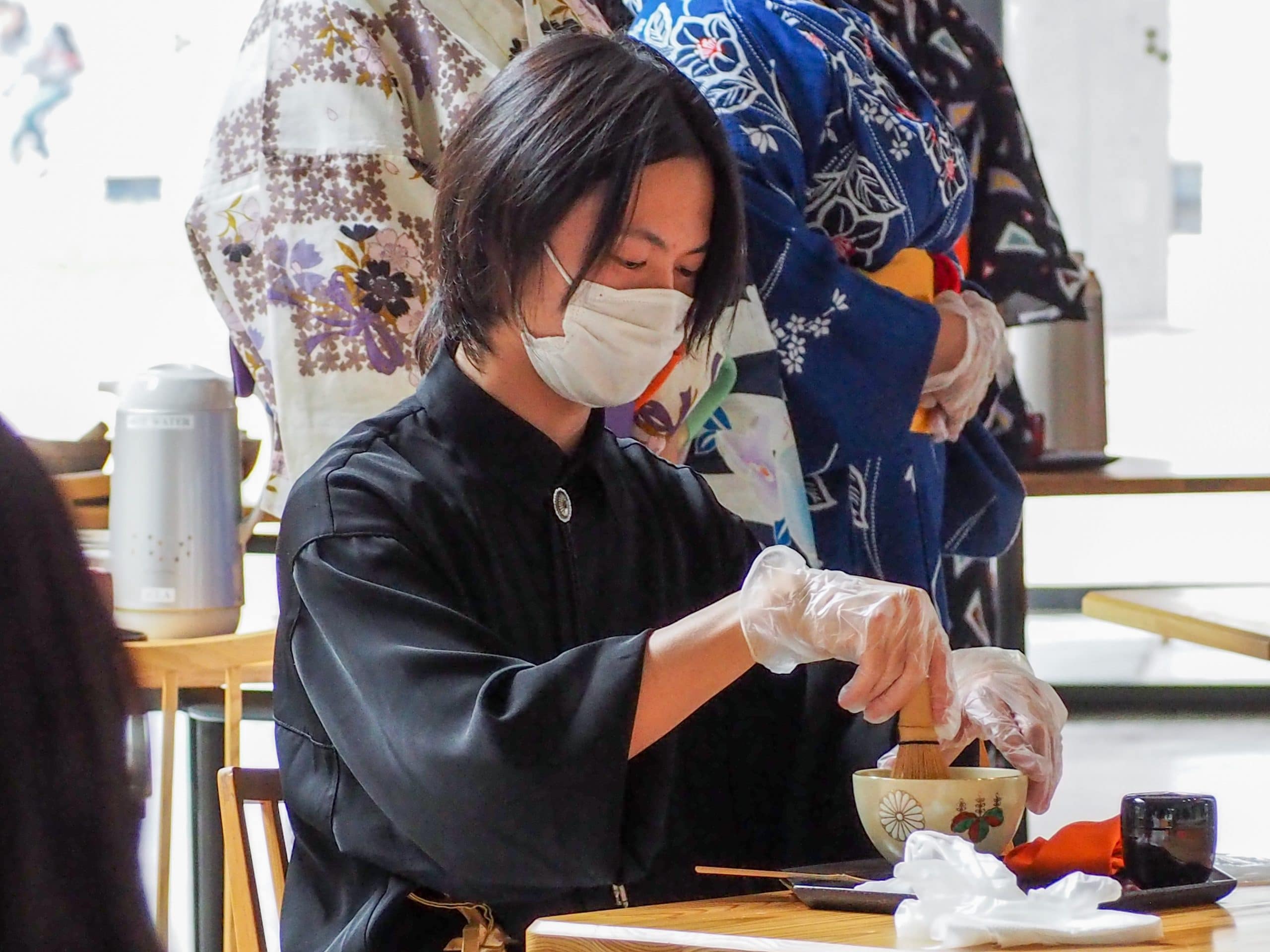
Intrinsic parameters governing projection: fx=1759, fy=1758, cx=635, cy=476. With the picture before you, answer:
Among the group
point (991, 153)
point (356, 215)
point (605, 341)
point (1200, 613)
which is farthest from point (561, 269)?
point (1200, 613)

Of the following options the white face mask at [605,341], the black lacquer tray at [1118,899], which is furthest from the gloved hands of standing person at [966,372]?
the black lacquer tray at [1118,899]

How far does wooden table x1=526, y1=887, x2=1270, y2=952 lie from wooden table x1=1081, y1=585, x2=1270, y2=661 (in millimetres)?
2324

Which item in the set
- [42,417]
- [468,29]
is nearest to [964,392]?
[468,29]

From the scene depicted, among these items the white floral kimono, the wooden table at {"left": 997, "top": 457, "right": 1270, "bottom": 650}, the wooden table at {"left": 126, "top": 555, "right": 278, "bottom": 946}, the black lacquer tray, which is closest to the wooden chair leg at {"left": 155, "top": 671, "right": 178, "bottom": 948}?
the wooden table at {"left": 126, "top": 555, "right": 278, "bottom": 946}

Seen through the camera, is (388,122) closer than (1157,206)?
Yes

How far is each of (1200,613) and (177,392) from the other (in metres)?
2.40

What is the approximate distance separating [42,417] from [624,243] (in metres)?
2.88

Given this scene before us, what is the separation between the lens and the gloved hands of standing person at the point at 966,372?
191 cm

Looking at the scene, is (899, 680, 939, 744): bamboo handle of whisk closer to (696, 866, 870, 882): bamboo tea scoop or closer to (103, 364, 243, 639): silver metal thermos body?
(696, 866, 870, 882): bamboo tea scoop

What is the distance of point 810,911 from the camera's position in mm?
1086

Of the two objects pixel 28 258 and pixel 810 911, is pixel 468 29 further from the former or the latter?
pixel 28 258

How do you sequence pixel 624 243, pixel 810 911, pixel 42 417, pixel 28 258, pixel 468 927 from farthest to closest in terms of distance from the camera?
pixel 28 258, pixel 42 417, pixel 624 243, pixel 468 927, pixel 810 911

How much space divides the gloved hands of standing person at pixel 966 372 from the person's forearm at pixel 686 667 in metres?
0.80

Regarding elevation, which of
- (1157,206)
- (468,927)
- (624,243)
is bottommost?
(468,927)
